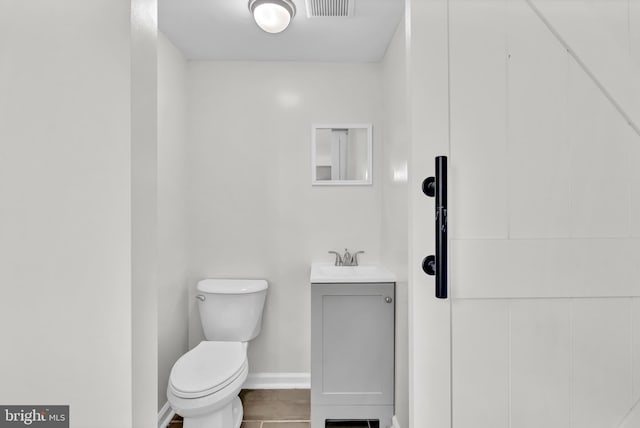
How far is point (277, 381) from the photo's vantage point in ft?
8.36

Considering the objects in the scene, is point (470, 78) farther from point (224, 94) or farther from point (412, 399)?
point (224, 94)

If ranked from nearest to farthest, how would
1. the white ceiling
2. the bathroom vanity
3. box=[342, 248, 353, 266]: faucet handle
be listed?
the white ceiling
the bathroom vanity
box=[342, 248, 353, 266]: faucet handle

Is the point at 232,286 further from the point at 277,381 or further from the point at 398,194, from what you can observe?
the point at 398,194

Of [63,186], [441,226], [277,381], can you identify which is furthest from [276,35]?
[277,381]

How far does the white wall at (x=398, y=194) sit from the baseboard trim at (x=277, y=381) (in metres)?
0.81

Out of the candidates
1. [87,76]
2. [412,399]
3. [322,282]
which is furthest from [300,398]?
[87,76]

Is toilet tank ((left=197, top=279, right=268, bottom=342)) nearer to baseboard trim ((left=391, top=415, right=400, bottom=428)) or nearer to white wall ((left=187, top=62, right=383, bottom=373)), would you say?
white wall ((left=187, top=62, right=383, bottom=373))

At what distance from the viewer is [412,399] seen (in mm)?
880

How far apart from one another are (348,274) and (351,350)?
434 mm

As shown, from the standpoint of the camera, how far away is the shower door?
853 millimetres

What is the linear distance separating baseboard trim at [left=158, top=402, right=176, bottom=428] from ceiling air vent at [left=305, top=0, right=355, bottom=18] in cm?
235

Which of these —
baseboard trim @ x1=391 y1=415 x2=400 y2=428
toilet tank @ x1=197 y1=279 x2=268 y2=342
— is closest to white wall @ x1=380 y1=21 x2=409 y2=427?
baseboard trim @ x1=391 y1=415 x2=400 y2=428

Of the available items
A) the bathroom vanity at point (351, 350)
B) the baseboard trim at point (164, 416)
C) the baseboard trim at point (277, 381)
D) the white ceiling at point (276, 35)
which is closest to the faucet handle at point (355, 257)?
the bathroom vanity at point (351, 350)

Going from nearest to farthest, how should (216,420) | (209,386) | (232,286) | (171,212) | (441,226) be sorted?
(441,226)
(209,386)
(216,420)
(171,212)
(232,286)
